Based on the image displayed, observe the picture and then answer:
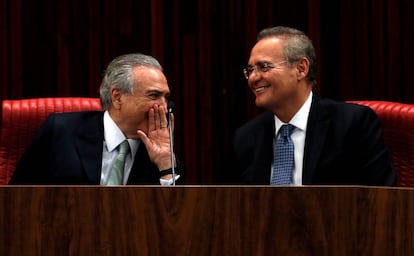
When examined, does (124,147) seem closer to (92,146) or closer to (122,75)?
(92,146)

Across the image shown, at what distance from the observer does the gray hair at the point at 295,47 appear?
233 cm

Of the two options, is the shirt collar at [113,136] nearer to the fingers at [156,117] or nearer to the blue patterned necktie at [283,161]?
the fingers at [156,117]

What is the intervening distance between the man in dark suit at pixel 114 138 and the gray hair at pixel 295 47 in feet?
1.13

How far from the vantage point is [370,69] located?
8.63 feet

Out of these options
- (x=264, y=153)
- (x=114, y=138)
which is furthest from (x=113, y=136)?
(x=264, y=153)

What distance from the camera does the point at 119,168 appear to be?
7.06 ft

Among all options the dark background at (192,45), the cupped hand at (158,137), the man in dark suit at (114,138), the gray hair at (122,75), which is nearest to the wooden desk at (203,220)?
the man in dark suit at (114,138)

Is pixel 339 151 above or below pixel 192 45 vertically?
below

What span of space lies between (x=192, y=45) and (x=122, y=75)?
45 centimetres

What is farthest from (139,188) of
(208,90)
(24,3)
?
(24,3)

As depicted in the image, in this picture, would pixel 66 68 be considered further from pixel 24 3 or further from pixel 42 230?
pixel 42 230

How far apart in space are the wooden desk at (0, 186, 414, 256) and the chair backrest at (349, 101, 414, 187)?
0.83 metres

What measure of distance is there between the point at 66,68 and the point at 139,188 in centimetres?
141

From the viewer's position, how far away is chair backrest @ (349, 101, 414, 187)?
209 centimetres
